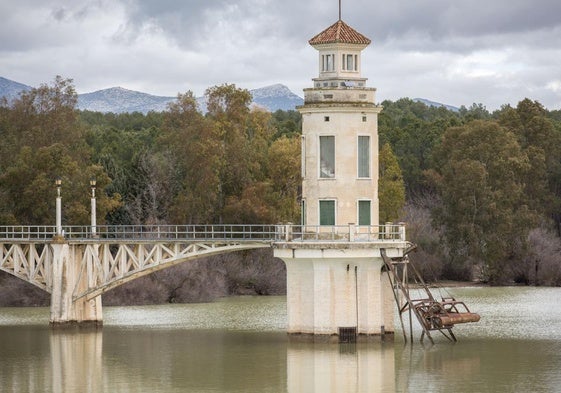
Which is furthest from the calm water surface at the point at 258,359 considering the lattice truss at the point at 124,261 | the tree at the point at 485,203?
the tree at the point at 485,203

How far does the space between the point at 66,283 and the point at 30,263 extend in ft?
8.56

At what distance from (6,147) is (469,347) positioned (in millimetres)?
47522

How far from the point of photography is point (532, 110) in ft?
421

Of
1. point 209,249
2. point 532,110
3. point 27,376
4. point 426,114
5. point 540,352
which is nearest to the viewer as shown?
point 27,376

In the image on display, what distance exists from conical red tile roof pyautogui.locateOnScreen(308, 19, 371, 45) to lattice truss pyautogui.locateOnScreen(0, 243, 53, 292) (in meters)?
17.5

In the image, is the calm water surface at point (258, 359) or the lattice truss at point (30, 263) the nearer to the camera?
the calm water surface at point (258, 359)

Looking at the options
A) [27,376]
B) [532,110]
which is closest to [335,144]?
[27,376]

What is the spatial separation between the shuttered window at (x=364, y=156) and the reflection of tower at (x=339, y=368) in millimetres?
7746

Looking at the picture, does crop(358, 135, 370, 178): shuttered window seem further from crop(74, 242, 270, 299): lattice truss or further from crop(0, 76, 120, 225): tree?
crop(0, 76, 120, 225): tree

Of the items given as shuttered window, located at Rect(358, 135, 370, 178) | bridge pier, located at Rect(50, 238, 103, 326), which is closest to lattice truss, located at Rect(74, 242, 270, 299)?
bridge pier, located at Rect(50, 238, 103, 326)

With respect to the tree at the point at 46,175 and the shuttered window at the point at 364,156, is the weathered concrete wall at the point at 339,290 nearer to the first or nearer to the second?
the shuttered window at the point at 364,156

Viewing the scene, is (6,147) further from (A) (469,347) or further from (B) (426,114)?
(B) (426,114)

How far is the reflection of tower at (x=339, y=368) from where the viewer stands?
62.2m

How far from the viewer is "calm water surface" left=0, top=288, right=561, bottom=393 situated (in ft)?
205
